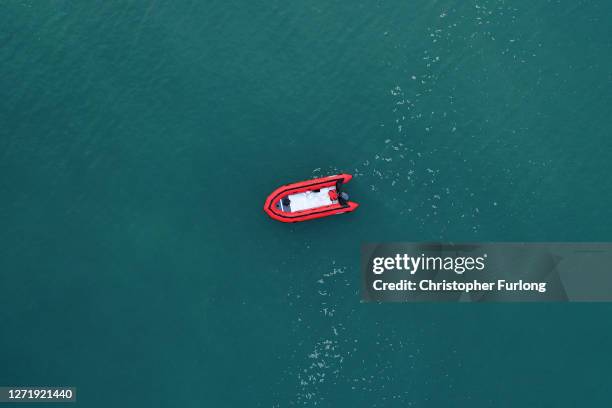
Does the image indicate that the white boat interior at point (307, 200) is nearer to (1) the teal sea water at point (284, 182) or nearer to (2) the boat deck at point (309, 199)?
(2) the boat deck at point (309, 199)

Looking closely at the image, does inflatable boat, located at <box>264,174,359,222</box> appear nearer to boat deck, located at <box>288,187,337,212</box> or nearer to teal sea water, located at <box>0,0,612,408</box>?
boat deck, located at <box>288,187,337,212</box>

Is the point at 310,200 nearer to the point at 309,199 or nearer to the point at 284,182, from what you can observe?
the point at 309,199

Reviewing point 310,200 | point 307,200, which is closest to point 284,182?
point 307,200

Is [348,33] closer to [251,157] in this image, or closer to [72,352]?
[251,157]

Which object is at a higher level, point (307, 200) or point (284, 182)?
point (284, 182)

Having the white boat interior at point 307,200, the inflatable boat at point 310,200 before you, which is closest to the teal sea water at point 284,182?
the inflatable boat at point 310,200
